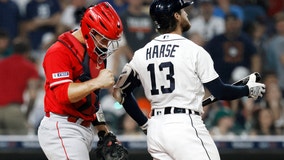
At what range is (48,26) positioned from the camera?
10.1 meters

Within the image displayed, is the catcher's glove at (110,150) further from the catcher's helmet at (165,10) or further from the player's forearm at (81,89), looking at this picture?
the catcher's helmet at (165,10)

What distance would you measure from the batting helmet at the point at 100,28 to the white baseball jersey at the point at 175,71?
0.24 metres

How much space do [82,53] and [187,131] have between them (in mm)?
820

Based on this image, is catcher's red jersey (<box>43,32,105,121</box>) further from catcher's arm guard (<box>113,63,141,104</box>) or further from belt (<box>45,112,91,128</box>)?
catcher's arm guard (<box>113,63,141,104</box>)

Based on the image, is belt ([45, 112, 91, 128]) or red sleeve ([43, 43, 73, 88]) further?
belt ([45, 112, 91, 128])

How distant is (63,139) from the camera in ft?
15.9

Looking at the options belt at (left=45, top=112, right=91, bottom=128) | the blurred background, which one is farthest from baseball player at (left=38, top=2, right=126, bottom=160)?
the blurred background

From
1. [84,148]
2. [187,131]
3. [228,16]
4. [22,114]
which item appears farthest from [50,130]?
[228,16]

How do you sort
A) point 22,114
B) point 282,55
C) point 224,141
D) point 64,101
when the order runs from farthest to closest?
1. point 282,55
2. point 22,114
3. point 224,141
4. point 64,101

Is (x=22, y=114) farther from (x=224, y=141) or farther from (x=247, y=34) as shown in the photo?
(x=247, y=34)

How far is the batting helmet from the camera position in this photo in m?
4.78

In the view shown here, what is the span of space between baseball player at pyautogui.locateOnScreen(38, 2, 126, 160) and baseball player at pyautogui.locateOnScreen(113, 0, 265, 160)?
0.27 m

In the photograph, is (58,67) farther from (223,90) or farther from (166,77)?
(223,90)

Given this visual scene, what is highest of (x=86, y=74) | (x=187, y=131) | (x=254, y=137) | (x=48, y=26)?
(x=86, y=74)
